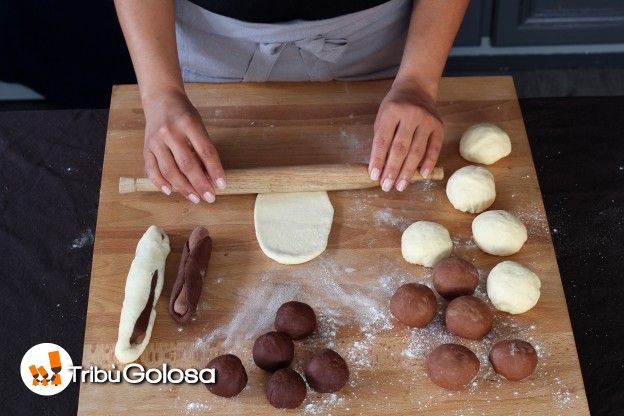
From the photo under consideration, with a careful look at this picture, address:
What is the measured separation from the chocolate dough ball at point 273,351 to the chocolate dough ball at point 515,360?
1.21 feet

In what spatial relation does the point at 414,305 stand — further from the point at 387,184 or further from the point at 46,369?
the point at 46,369

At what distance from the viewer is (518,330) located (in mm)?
1396

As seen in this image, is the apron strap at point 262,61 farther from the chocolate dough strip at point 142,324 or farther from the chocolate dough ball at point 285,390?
the chocolate dough ball at point 285,390

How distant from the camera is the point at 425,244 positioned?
1.46 metres

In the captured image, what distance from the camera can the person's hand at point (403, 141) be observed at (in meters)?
1.56

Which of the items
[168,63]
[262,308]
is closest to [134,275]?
[262,308]

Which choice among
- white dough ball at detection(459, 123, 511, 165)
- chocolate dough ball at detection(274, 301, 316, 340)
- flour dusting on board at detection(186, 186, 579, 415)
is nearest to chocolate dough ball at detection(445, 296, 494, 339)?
flour dusting on board at detection(186, 186, 579, 415)

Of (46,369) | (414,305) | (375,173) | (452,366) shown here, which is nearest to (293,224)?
(375,173)

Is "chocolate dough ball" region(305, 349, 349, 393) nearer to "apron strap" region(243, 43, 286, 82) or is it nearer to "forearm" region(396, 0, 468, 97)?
"forearm" region(396, 0, 468, 97)

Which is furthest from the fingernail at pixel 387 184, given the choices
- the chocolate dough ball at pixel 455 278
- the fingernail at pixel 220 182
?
the fingernail at pixel 220 182

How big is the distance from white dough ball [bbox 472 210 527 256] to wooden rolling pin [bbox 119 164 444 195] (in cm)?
Answer: 24

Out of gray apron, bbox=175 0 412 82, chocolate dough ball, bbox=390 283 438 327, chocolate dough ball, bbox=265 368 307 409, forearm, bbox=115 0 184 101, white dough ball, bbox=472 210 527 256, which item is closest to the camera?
chocolate dough ball, bbox=265 368 307 409

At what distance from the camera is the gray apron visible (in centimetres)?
173

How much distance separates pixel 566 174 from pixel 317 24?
28.2 inches
